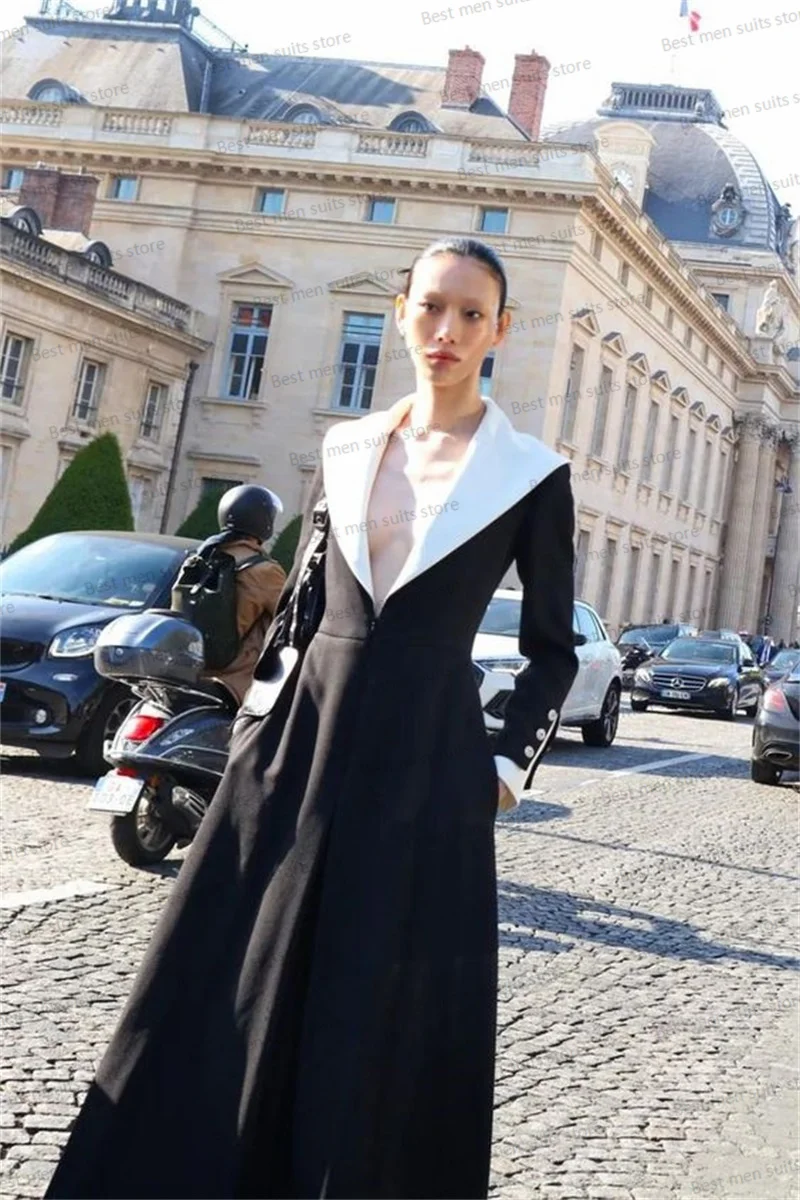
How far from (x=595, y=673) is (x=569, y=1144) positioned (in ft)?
47.8

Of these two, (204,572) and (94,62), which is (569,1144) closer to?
(204,572)

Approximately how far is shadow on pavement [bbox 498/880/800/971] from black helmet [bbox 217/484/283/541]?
190 centimetres

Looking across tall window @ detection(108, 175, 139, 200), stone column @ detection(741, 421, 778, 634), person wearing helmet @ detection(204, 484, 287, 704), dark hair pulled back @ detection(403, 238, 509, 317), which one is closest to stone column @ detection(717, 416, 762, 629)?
stone column @ detection(741, 421, 778, 634)

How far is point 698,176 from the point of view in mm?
84812

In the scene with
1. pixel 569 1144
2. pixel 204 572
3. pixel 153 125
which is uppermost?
pixel 153 125

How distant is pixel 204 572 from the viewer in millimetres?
6574

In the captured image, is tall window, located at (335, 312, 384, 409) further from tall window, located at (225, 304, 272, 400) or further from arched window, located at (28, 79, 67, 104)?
arched window, located at (28, 79, 67, 104)

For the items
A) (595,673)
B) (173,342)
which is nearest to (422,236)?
(173,342)

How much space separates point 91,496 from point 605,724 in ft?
62.1

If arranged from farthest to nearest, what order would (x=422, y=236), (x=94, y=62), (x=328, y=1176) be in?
(x=94, y=62) < (x=422, y=236) < (x=328, y=1176)

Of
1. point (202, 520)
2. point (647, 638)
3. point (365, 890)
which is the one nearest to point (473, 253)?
point (365, 890)

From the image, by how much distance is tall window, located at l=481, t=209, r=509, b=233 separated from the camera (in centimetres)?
4972

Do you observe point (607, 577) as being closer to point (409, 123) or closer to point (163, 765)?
point (409, 123)

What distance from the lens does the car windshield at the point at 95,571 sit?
41.4 feet
